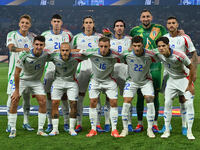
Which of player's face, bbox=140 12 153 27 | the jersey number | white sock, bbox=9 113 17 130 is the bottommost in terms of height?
white sock, bbox=9 113 17 130

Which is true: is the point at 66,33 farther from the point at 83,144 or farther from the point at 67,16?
the point at 67,16

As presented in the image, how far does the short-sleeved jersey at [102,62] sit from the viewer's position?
4770mm

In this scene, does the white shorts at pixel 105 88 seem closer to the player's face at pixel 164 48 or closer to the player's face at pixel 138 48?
the player's face at pixel 138 48

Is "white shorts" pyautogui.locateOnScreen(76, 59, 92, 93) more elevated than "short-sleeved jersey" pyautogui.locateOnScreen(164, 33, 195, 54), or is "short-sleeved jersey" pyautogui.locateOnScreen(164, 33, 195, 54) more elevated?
"short-sleeved jersey" pyautogui.locateOnScreen(164, 33, 195, 54)

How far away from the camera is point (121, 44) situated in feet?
17.1

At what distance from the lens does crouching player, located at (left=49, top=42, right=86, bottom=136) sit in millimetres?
4793

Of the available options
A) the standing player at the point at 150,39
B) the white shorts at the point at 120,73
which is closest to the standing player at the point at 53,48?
the white shorts at the point at 120,73

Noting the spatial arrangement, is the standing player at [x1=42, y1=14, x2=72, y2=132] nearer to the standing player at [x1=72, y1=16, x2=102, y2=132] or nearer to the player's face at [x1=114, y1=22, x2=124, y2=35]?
the standing player at [x1=72, y1=16, x2=102, y2=132]

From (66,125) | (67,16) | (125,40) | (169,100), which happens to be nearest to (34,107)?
(66,125)

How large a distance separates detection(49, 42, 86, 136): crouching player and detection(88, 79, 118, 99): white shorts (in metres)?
0.26

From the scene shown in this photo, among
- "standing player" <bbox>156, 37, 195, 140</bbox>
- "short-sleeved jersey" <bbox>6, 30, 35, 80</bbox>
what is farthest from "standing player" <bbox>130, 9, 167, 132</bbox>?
"short-sleeved jersey" <bbox>6, 30, 35, 80</bbox>

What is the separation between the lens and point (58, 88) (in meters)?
4.86

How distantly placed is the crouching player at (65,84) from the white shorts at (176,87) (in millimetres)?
1429

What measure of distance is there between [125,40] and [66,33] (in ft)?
3.51
